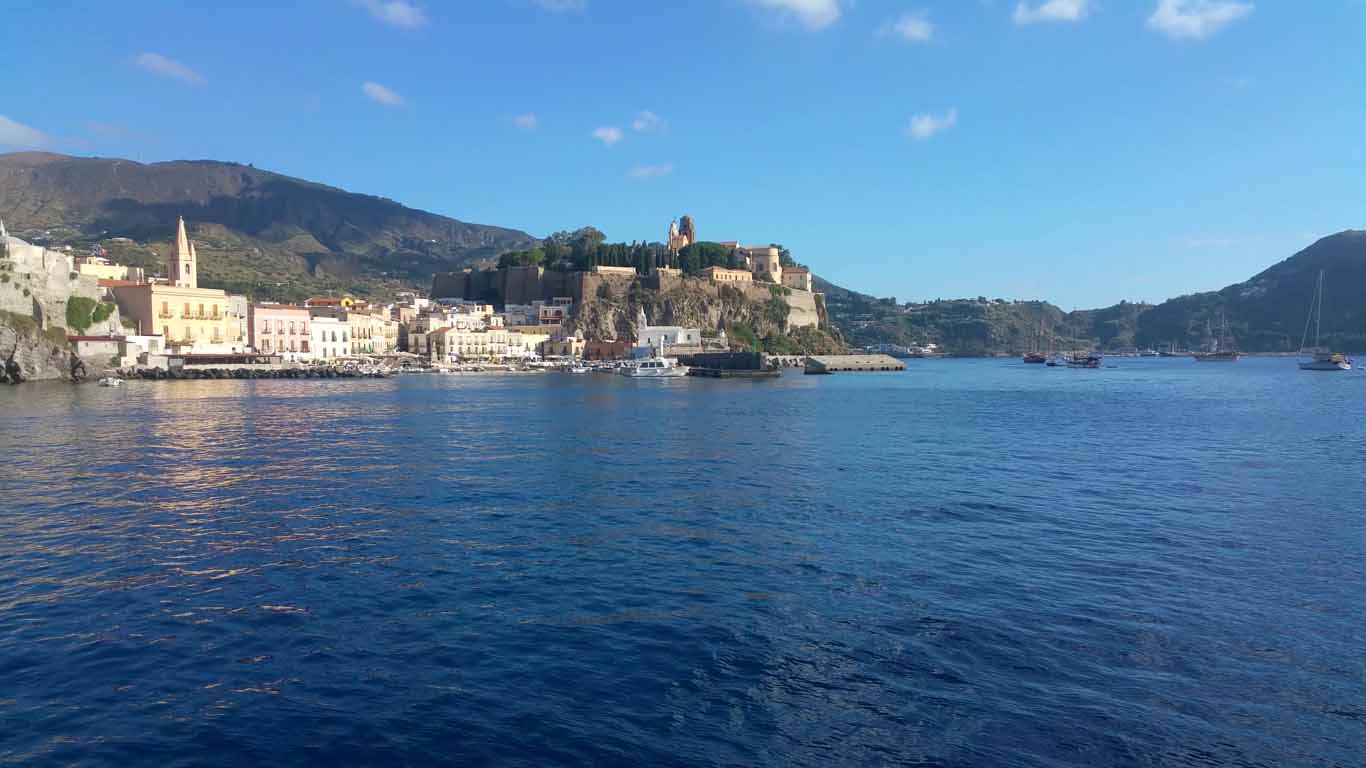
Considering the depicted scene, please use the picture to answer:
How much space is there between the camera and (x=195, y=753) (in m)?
6.05

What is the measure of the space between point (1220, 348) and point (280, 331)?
522ft

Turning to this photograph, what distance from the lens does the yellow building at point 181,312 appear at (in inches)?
2461

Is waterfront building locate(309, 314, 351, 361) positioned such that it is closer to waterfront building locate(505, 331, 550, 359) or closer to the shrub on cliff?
waterfront building locate(505, 331, 550, 359)

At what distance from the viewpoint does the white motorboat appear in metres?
70.6

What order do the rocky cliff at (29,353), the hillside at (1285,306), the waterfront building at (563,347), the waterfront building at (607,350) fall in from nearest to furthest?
the rocky cliff at (29,353), the waterfront building at (607,350), the waterfront building at (563,347), the hillside at (1285,306)

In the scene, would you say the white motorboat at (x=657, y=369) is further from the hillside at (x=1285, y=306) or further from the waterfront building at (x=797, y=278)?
the hillside at (x=1285, y=306)

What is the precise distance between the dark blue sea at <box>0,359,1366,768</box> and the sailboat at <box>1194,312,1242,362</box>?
12248cm

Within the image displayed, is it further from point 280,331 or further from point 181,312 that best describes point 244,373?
point 280,331

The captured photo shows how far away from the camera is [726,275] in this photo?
348 feet

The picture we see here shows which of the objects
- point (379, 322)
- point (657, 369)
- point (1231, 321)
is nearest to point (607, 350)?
point (657, 369)

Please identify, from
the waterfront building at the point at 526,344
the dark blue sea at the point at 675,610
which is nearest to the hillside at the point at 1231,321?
the waterfront building at the point at 526,344

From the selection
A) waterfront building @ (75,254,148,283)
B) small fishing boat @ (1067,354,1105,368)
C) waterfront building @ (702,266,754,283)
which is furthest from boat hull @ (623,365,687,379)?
small fishing boat @ (1067,354,1105,368)

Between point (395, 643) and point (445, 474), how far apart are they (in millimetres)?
10659

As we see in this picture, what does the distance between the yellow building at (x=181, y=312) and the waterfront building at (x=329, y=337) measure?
6350 millimetres
